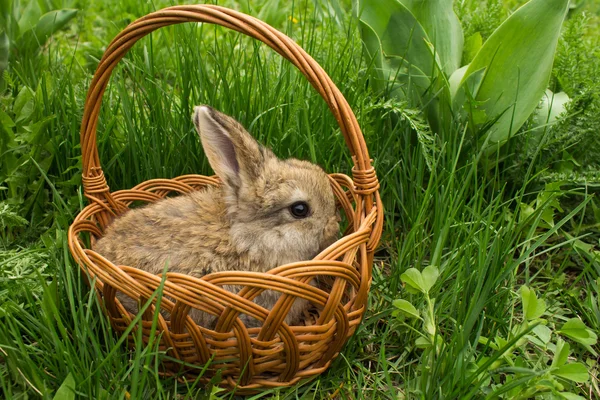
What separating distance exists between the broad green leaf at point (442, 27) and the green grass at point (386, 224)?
13.9 inches

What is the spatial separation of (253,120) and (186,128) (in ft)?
A: 1.11

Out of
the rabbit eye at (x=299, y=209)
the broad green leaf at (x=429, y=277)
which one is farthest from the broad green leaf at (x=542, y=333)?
the rabbit eye at (x=299, y=209)

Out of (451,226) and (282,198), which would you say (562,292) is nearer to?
(451,226)

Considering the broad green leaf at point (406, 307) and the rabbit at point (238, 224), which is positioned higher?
the rabbit at point (238, 224)

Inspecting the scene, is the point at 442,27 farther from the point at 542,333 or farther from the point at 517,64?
the point at 542,333

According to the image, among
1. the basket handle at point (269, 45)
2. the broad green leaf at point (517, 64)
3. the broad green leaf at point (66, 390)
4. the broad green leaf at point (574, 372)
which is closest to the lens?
the broad green leaf at point (66, 390)

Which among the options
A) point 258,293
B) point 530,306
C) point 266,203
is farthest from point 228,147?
point 530,306

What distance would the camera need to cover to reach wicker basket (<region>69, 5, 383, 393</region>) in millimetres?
2123

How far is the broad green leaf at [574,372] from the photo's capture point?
2.17 meters

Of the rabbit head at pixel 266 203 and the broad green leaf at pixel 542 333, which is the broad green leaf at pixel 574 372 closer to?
the broad green leaf at pixel 542 333

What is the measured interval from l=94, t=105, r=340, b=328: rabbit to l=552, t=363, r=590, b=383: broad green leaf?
98 centimetres

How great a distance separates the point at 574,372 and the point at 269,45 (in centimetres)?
154

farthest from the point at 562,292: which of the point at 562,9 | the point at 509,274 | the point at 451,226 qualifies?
the point at 562,9

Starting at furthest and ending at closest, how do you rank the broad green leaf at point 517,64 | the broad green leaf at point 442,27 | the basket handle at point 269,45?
the broad green leaf at point 442,27, the broad green leaf at point 517,64, the basket handle at point 269,45
